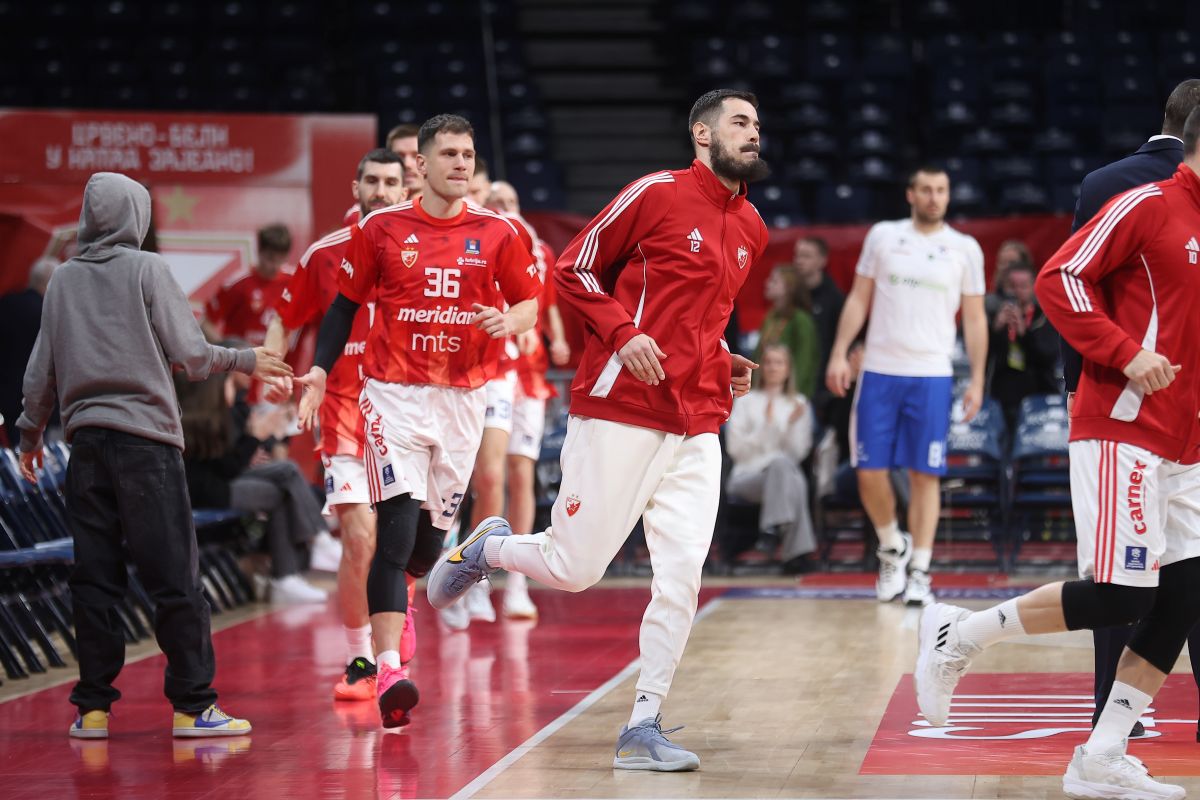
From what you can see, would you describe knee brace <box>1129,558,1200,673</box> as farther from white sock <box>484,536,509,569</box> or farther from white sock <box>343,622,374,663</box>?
white sock <box>343,622,374,663</box>

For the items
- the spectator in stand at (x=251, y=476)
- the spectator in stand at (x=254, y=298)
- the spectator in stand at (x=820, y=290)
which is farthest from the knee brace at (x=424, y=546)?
the spectator in stand at (x=820, y=290)

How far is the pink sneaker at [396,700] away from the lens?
5.41 m

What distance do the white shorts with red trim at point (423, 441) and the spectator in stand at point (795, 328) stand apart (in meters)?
5.52

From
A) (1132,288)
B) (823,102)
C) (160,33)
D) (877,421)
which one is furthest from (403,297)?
(160,33)

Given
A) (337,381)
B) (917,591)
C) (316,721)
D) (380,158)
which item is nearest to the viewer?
(316,721)

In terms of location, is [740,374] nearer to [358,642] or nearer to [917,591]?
[358,642]

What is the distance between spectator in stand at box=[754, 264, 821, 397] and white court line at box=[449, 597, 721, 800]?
4.58m

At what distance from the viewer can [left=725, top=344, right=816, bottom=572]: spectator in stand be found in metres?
10.5

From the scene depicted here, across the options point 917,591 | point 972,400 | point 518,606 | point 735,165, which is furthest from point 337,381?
point 972,400

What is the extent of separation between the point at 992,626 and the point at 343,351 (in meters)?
2.88

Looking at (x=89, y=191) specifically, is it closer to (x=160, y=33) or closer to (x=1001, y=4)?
(x=160, y=33)

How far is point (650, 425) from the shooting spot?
4.97 metres

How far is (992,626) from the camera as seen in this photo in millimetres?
4703

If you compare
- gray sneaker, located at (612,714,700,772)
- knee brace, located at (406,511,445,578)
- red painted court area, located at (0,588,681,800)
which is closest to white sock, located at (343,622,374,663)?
red painted court area, located at (0,588,681,800)
